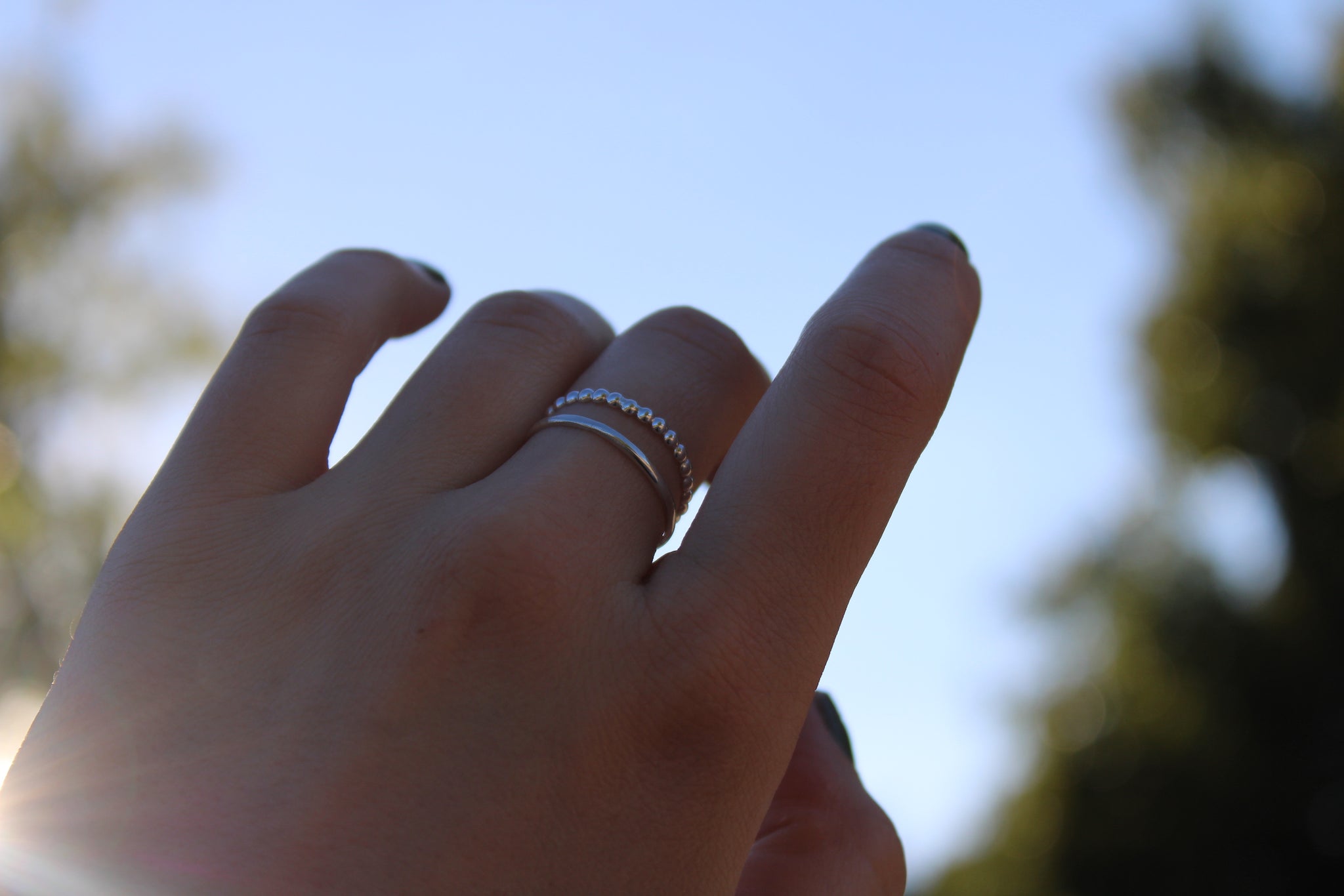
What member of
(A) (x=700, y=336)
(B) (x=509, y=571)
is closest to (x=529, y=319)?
(A) (x=700, y=336)

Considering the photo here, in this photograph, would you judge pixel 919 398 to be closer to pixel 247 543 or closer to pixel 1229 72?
pixel 247 543

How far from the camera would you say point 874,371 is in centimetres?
124

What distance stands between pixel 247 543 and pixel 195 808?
0.33 meters

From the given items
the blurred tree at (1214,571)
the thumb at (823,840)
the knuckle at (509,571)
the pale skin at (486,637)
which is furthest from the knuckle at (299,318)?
the blurred tree at (1214,571)

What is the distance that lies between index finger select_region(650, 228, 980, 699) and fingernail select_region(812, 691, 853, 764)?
52cm

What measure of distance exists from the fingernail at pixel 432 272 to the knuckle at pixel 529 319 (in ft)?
0.85

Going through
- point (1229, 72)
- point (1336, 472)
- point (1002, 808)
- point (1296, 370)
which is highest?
point (1229, 72)

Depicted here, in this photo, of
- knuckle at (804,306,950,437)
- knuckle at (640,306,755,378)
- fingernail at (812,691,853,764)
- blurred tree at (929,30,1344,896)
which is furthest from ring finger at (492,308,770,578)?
blurred tree at (929,30,1344,896)

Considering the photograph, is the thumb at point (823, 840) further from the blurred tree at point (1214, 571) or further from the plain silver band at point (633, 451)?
the blurred tree at point (1214, 571)

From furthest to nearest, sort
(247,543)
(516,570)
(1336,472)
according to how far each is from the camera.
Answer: (1336,472) → (247,543) → (516,570)

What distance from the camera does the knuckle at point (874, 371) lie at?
1.22 metres

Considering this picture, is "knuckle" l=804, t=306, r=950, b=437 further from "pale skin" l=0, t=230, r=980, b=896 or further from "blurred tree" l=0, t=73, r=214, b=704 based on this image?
"blurred tree" l=0, t=73, r=214, b=704

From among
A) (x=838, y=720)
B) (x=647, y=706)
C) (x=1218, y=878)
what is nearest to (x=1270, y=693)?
(x=1218, y=878)

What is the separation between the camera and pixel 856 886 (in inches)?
50.8
